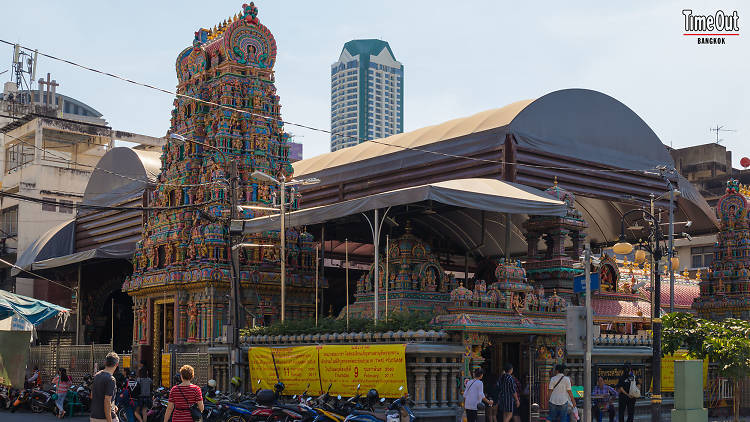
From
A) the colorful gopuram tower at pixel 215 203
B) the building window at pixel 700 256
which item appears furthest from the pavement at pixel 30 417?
the building window at pixel 700 256

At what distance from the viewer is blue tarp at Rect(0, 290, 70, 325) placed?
2202 centimetres

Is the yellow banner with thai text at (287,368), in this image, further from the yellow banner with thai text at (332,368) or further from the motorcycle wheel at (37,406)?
the motorcycle wheel at (37,406)

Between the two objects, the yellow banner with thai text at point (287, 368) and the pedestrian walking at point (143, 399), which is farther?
the yellow banner with thai text at point (287, 368)

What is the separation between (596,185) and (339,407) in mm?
18020

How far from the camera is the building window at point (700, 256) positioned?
69.9 m

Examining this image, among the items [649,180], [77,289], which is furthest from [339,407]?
[77,289]

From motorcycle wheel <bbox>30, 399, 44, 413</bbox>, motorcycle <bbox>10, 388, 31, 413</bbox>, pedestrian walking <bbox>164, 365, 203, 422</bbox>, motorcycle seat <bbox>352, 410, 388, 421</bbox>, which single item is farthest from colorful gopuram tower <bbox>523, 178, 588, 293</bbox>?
pedestrian walking <bbox>164, 365, 203, 422</bbox>

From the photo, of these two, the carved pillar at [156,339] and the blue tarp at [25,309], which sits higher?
the blue tarp at [25,309]

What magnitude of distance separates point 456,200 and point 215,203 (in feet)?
37.1

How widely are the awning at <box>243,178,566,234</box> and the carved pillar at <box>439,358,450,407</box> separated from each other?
456 cm

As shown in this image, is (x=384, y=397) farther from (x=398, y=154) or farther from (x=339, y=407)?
(x=398, y=154)

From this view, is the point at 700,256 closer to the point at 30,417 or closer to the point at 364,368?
the point at 364,368

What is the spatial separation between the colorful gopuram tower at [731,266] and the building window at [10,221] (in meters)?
38.8

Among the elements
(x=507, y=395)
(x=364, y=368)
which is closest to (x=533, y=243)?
(x=364, y=368)
